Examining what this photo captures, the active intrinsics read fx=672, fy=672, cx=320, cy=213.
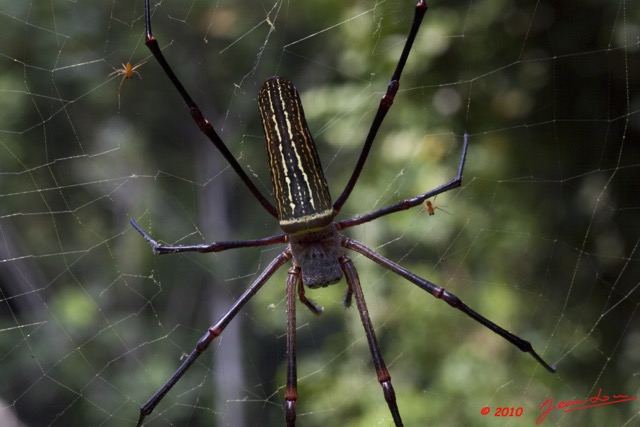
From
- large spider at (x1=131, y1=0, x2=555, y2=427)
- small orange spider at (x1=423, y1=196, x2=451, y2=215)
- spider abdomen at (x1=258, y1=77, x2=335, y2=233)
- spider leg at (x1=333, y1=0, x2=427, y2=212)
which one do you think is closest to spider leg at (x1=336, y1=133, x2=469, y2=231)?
large spider at (x1=131, y1=0, x2=555, y2=427)

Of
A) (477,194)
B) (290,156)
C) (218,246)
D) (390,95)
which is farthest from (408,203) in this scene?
(477,194)

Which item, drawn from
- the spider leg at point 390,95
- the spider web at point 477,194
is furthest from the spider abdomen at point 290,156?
the spider web at point 477,194

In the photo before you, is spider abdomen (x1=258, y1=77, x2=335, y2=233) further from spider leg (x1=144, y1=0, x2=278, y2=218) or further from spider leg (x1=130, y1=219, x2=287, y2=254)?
spider leg (x1=130, y1=219, x2=287, y2=254)

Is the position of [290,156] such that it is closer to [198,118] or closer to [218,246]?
[198,118]

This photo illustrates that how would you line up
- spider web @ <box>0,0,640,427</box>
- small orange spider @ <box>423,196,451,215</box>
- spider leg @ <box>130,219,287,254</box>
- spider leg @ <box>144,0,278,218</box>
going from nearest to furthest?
spider leg @ <box>144,0,278,218</box> → spider leg @ <box>130,219,287,254</box> → spider web @ <box>0,0,640,427</box> → small orange spider @ <box>423,196,451,215</box>

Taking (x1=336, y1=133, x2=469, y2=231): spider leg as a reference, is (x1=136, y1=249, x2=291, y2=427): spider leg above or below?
below

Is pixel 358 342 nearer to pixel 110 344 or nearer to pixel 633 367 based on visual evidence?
pixel 633 367

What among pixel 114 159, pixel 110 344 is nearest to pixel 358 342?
pixel 110 344

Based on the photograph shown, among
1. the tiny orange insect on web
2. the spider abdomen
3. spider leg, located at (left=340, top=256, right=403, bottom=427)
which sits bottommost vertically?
spider leg, located at (left=340, top=256, right=403, bottom=427)

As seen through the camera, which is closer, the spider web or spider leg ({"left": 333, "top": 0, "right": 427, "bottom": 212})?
spider leg ({"left": 333, "top": 0, "right": 427, "bottom": 212})

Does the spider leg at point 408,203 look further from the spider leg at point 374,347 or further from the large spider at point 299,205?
the spider leg at point 374,347
